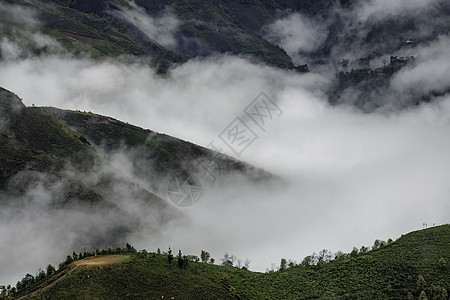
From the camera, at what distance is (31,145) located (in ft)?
585

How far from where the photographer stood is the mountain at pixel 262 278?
96969mm

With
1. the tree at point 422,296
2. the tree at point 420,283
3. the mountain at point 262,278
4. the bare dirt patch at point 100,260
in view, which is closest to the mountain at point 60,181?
the bare dirt patch at point 100,260

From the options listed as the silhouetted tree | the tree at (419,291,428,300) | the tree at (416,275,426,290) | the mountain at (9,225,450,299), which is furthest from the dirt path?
the silhouetted tree

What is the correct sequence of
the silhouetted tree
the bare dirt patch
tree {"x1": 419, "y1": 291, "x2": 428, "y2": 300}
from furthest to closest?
the silhouetted tree, the bare dirt patch, tree {"x1": 419, "y1": 291, "x2": 428, "y2": 300}

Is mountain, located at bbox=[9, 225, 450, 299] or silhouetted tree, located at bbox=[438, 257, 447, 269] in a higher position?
mountain, located at bbox=[9, 225, 450, 299]

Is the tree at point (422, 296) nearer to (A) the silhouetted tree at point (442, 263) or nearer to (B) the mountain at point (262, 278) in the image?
(B) the mountain at point (262, 278)

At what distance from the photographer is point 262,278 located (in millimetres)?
123688

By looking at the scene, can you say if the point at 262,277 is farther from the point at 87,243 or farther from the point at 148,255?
the point at 87,243

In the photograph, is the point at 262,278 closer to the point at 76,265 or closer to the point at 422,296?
the point at 422,296

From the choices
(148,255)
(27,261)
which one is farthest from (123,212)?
(148,255)

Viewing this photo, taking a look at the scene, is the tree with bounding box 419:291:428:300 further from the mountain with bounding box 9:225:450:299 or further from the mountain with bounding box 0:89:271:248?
the mountain with bounding box 0:89:271:248

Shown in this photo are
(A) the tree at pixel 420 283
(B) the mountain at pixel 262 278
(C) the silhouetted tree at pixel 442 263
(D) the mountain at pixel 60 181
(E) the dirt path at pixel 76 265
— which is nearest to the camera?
(B) the mountain at pixel 262 278

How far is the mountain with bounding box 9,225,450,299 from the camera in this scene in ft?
318

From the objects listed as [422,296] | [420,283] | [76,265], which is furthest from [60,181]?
[422,296]
